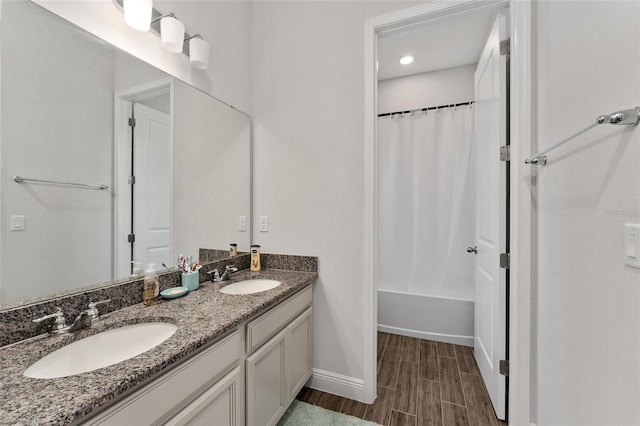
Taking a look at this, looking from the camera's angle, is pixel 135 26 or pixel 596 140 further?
pixel 135 26

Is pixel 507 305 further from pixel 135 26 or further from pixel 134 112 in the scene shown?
pixel 135 26

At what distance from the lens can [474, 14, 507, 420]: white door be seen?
1.54m

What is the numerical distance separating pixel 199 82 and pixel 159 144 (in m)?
0.52

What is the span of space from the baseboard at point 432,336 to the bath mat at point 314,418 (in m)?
1.26

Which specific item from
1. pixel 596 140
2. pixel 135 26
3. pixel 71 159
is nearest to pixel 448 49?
pixel 596 140

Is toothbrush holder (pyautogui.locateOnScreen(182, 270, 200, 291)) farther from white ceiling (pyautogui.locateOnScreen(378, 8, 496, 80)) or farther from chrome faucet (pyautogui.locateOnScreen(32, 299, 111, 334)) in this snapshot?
white ceiling (pyautogui.locateOnScreen(378, 8, 496, 80))

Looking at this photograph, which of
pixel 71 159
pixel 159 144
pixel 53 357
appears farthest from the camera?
pixel 159 144

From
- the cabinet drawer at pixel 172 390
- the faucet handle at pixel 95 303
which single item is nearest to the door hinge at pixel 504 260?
the cabinet drawer at pixel 172 390

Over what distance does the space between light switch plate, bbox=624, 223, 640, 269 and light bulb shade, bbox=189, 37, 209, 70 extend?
1972 millimetres

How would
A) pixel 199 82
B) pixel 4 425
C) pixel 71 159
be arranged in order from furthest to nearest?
pixel 199 82 → pixel 71 159 → pixel 4 425

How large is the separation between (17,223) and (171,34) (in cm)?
106

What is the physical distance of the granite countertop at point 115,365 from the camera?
56 cm

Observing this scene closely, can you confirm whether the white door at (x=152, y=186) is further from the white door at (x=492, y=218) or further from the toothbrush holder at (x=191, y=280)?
the white door at (x=492, y=218)

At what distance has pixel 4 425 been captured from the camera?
1.66 feet
